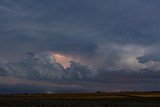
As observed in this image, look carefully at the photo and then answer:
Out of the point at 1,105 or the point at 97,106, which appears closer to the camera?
the point at 97,106

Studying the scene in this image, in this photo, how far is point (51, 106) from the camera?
7125cm

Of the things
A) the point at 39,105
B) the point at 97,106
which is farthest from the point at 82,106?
the point at 39,105

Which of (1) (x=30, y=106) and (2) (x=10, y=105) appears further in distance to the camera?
(2) (x=10, y=105)

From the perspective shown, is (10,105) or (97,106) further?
(10,105)

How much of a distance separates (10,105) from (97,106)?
17.3 m

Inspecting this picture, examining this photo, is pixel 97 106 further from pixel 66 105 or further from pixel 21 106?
pixel 21 106

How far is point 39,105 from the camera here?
72500mm

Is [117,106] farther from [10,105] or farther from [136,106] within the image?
[10,105]

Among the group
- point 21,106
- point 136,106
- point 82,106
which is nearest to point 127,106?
point 136,106

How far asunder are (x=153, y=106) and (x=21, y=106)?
23.6m

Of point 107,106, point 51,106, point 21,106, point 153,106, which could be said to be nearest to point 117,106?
point 107,106

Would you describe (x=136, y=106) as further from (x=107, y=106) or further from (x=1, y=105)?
(x=1, y=105)

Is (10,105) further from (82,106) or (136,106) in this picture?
(136,106)

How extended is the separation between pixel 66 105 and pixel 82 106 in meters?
3.18
